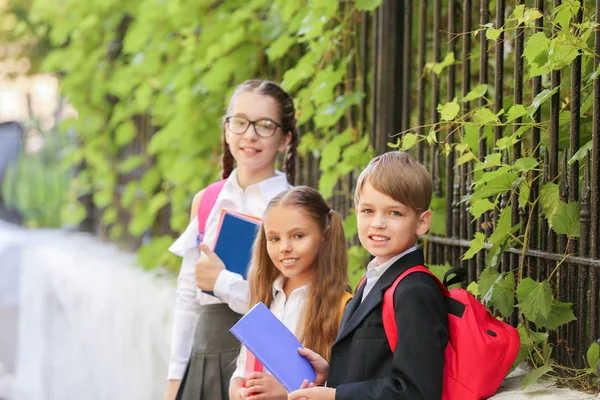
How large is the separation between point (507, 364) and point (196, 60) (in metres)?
3.48

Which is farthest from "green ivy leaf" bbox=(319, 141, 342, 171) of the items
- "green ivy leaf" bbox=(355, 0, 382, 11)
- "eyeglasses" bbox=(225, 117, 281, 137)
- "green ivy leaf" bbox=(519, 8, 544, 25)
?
"green ivy leaf" bbox=(519, 8, 544, 25)

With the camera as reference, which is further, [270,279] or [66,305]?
[66,305]

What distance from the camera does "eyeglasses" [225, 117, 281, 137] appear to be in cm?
293

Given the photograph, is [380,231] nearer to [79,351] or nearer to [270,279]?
[270,279]

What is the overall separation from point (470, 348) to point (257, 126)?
4.30 ft

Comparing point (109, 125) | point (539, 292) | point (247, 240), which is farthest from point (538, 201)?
point (109, 125)

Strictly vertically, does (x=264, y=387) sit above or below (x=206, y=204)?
below

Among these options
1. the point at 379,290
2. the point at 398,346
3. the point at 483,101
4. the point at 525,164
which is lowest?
the point at 398,346

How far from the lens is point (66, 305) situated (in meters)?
7.52

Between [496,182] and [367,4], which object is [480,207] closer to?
[496,182]

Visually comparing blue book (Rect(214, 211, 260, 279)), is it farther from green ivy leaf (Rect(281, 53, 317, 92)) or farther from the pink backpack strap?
green ivy leaf (Rect(281, 53, 317, 92))

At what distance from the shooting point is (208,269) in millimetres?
2857

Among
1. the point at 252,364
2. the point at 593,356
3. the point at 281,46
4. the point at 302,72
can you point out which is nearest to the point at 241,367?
the point at 252,364

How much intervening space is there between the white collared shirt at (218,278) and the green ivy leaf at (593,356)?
44.6 inches
